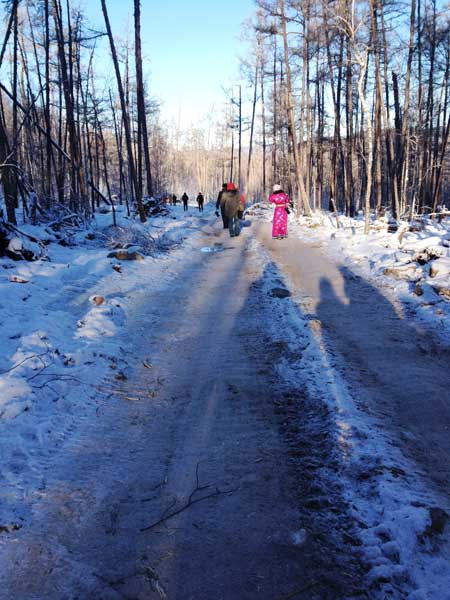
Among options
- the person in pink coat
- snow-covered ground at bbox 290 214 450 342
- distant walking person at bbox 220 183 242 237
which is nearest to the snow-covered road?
snow-covered ground at bbox 290 214 450 342

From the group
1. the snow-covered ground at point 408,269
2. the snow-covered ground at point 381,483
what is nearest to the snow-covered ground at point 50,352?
the snow-covered ground at point 381,483

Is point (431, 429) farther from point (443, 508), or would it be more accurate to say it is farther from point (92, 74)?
point (92, 74)

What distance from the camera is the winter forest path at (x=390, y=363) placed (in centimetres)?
271

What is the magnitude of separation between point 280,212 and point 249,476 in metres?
12.4

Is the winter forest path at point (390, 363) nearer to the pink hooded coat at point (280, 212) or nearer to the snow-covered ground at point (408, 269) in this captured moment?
the snow-covered ground at point (408, 269)

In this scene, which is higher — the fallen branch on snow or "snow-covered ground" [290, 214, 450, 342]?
"snow-covered ground" [290, 214, 450, 342]

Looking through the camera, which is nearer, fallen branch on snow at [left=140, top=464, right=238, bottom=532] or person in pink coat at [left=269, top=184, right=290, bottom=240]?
fallen branch on snow at [left=140, top=464, right=238, bottom=532]

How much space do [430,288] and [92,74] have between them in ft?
129

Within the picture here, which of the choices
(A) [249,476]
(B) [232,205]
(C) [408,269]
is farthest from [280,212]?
(A) [249,476]

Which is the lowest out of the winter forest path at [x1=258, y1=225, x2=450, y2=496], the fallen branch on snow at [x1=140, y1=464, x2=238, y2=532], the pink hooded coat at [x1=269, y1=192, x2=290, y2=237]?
the fallen branch on snow at [x1=140, y1=464, x2=238, y2=532]

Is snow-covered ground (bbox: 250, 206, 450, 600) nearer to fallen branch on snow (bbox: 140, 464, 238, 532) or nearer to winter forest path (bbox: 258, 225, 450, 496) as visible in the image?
winter forest path (bbox: 258, 225, 450, 496)

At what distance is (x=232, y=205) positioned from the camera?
15.3 meters

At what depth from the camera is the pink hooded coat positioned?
1363 centimetres

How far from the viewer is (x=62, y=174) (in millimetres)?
20922
